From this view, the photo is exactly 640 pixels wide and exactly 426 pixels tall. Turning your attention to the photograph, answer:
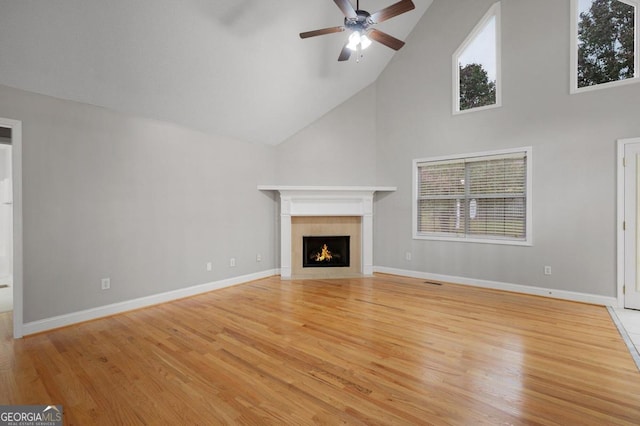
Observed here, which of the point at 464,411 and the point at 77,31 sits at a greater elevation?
the point at 77,31

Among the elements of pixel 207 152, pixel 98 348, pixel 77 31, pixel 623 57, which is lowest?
pixel 98 348

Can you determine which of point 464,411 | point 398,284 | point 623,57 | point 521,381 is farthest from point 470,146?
point 464,411

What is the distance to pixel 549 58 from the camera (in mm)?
4078

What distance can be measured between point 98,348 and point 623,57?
6.69 meters

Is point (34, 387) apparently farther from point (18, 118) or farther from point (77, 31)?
point (77, 31)

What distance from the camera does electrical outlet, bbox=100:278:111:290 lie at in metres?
3.41

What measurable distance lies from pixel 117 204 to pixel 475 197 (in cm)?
510

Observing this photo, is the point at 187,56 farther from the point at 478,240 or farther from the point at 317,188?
the point at 478,240

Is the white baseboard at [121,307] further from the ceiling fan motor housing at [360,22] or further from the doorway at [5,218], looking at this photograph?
the ceiling fan motor housing at [360,22]

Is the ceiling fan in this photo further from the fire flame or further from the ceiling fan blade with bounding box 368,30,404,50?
the fire flame

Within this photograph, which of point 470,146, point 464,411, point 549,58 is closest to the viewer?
point 464,411

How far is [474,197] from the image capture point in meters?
4.85

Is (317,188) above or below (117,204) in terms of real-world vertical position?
above

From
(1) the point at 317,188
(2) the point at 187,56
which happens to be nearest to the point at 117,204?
(2) the point at 187,56
